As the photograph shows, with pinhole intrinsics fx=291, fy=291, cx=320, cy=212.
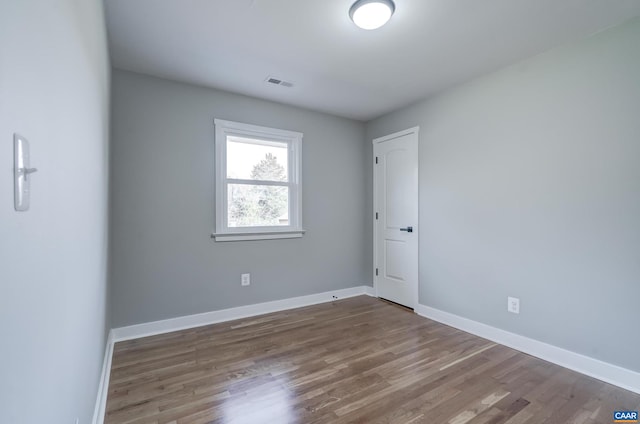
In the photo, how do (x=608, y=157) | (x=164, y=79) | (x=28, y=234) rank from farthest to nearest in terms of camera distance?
1. (x=164, y=79)
2. (x=608, y=157)
3. (x=28, y=234)

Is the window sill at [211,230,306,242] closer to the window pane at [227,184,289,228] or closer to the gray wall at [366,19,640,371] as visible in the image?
the window pane at [227,184,289,228]

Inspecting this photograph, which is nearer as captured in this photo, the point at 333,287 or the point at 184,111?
the point at 184,111

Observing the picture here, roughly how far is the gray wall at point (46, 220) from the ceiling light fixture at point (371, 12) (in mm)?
1494

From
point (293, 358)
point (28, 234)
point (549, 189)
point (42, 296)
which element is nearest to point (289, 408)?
point (293, 358)

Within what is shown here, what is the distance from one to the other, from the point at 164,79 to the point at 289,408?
3190mm

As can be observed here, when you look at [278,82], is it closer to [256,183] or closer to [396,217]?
[256,183]

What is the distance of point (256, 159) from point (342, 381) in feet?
8.49

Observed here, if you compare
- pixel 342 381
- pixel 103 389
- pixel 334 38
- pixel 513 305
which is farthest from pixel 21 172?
pixel 513 305

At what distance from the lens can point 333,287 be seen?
414 centimetres

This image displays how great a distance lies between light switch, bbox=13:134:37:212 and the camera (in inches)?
21.5

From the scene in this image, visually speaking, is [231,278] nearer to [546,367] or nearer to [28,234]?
[28,234]

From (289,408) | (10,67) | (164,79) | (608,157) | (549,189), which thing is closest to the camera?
(10,67)

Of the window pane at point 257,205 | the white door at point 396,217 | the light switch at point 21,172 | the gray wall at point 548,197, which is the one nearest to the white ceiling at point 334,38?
the gray wall at point 548,197

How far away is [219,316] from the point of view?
10.7 feet
